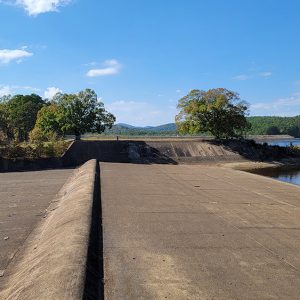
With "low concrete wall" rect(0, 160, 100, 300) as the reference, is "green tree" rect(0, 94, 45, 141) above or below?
above

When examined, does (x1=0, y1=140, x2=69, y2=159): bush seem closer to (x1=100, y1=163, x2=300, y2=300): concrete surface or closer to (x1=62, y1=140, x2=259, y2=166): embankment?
(x1=62, y1=140, x2=259, y2=166): embankment

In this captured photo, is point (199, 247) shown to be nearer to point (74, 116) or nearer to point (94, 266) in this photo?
point (94, 266)

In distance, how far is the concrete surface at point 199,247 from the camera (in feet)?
19.9

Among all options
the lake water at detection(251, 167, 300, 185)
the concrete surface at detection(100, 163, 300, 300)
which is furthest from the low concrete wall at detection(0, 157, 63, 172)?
the concrete surface at detection(100, 163, 300, 300)

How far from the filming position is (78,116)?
2222 inches

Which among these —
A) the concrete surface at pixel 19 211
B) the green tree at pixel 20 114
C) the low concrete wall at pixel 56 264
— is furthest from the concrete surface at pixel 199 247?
the green tree at pixel 20 114

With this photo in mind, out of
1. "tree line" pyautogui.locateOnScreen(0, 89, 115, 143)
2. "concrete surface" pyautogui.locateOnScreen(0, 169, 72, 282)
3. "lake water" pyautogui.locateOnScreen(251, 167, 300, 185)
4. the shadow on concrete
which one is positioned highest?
"tree line" pyautogui.locateOnScreen(0, 89, 115, 143)

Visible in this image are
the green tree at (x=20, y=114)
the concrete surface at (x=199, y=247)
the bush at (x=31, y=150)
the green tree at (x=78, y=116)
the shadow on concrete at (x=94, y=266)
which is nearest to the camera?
the shadow on concrete at (x=94, y=266)

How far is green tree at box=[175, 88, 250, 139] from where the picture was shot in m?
54.4

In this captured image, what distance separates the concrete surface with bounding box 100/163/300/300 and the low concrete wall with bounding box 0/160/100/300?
19.2 inches

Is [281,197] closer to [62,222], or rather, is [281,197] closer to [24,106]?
[62,222]

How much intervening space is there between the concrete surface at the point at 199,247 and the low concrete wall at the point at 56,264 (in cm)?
49

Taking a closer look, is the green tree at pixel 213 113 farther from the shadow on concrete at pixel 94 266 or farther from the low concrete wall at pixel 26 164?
the shadow on concrete at pixel 94 266

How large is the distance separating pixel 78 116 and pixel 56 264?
168ft
